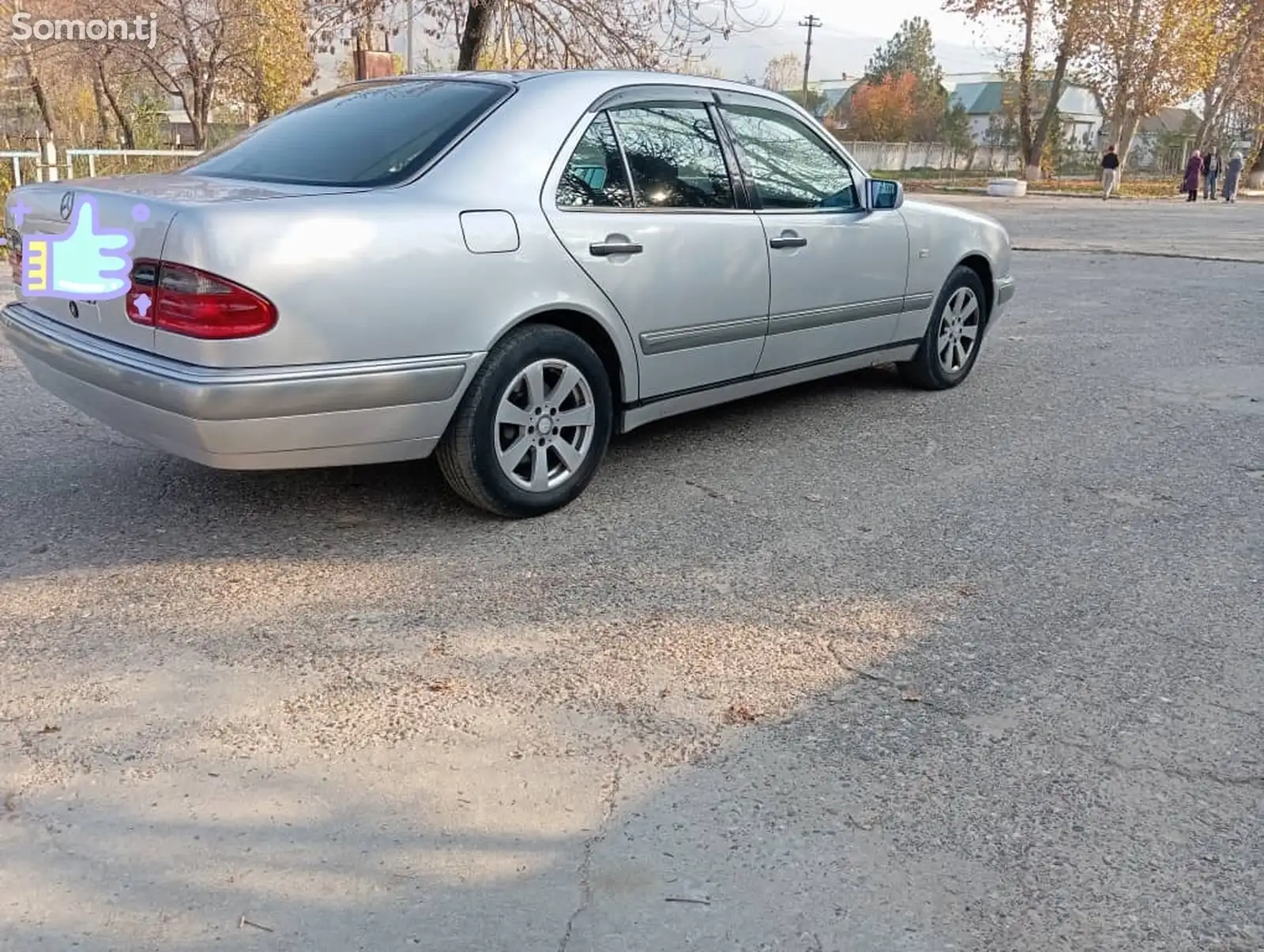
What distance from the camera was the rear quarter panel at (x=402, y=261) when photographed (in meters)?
3.36

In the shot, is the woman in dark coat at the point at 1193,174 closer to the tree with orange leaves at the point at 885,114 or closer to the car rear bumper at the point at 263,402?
the tree with orange leaves at the point at 885,114

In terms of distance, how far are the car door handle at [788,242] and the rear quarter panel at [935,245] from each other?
98 centimetres

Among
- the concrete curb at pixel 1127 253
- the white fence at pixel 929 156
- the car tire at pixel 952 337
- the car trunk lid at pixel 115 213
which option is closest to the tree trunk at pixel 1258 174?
the white fence at pixel 929 156

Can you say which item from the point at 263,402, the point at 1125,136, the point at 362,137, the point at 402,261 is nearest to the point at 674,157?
the point at 362,137

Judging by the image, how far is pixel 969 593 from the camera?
368 centimetres

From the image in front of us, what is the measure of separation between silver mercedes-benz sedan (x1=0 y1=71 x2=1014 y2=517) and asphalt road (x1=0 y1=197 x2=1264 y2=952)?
Answer: 460mm

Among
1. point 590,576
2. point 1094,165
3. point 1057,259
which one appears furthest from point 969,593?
point 1094,165

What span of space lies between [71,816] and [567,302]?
92.9 inches

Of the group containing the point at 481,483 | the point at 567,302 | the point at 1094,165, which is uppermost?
the point at 1094,165

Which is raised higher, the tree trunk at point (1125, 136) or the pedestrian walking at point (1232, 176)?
the tree trunk at point (1125, 136)

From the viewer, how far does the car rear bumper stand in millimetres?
3422

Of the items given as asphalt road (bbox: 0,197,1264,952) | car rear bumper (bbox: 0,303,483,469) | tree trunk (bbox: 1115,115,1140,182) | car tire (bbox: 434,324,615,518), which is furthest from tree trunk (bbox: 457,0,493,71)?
tree trunk (bbox: 1115,115,1140,182)

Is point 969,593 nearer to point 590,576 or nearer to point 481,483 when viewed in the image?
point 590,576

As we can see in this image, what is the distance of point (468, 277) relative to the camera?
12.4ft
